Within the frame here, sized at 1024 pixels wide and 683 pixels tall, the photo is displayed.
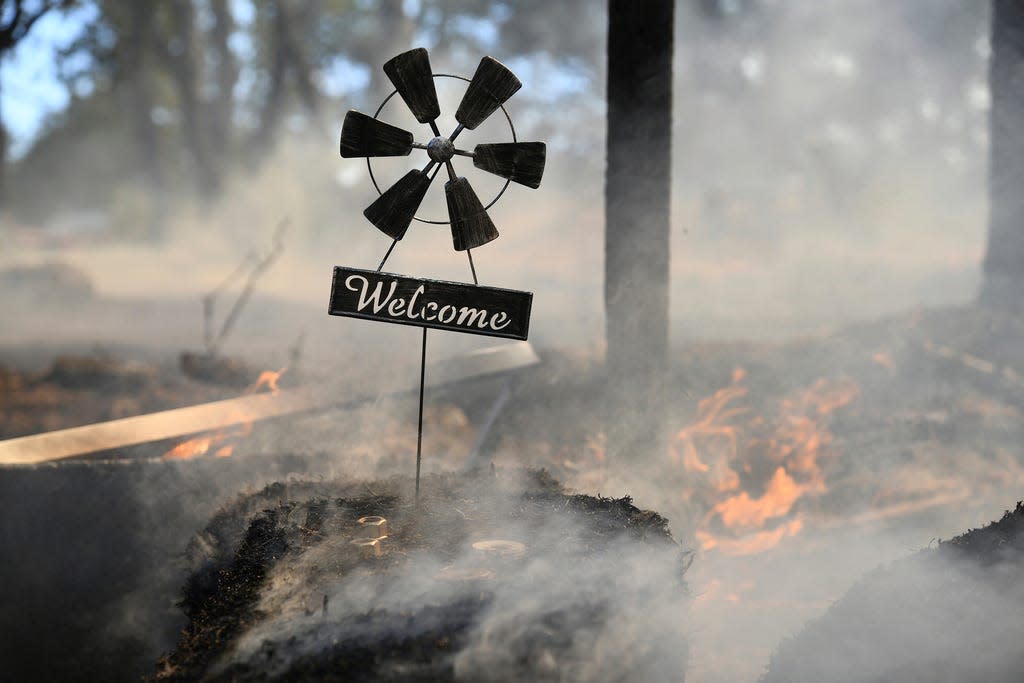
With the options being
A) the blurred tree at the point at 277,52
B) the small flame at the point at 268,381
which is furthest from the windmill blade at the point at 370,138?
the blurred tree at the point at 277,52

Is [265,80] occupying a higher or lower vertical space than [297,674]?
higher

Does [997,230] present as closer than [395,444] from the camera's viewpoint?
No

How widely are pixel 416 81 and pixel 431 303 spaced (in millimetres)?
1220

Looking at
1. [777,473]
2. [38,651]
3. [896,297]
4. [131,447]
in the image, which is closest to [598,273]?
[896,297]

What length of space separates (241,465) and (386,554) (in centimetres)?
229

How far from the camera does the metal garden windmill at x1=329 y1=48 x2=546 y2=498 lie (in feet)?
13.9

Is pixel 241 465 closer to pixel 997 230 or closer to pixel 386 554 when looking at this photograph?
pixel 386 554

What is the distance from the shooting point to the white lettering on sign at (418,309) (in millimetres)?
4238

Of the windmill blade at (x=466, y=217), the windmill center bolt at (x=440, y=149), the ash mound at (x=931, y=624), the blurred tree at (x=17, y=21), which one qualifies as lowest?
the ash mound at (x=931, y=624)

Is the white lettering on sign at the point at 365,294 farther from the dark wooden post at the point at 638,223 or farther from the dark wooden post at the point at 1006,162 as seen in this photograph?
the dark wooden post at the point at 1006,162

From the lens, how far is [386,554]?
3.72 metres

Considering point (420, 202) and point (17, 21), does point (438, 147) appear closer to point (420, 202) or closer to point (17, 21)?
point (420, 202)

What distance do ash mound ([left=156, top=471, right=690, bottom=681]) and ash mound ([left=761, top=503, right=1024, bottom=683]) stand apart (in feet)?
2.91

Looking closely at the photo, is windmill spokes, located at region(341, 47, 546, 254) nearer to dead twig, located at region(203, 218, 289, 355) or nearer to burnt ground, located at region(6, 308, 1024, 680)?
burnt ground, located at region(6, 308, 1024, 680)
